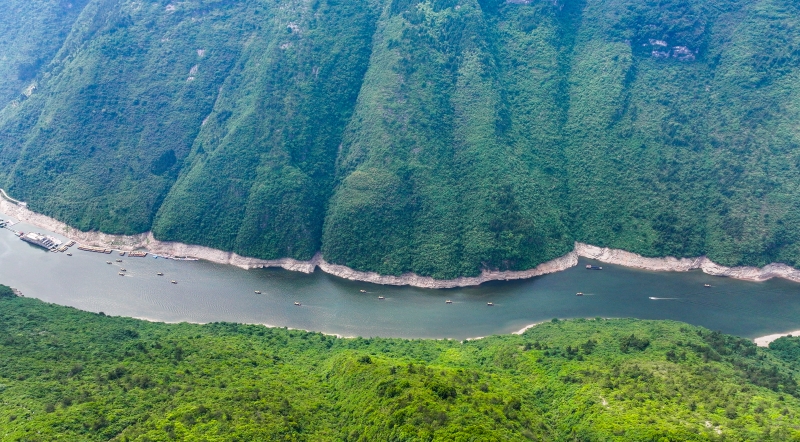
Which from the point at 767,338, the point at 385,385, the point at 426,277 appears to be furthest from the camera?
the point at 426,277

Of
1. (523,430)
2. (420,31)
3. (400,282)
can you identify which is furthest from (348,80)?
(523,430)

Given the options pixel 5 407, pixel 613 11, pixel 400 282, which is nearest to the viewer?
pixel 5 407

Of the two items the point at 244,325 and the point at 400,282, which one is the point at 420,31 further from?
the point at 244,325

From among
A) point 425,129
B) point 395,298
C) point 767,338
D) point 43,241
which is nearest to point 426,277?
point 395,298

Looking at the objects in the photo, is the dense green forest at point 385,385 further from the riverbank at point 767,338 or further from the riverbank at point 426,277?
the riverbank at point 426,277

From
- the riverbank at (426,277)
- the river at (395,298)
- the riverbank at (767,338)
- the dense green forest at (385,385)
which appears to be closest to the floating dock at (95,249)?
the riverbank at (426,277)

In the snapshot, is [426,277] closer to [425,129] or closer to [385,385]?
[425,129]

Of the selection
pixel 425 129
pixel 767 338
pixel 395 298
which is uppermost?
pixel 425 129
